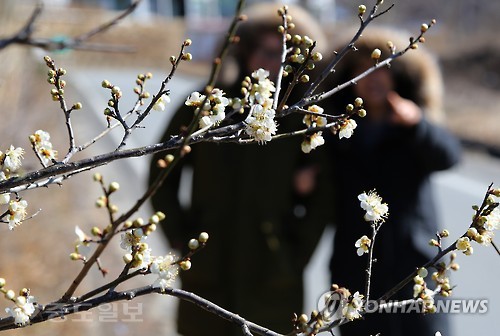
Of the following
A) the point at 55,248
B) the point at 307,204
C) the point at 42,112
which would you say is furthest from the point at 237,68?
the point at 42,112

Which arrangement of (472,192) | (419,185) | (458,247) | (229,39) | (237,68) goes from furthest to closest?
(472,192), (237,68), (419,185), (458,247), (229,39)

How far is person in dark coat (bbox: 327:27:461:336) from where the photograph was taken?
7.59 feet

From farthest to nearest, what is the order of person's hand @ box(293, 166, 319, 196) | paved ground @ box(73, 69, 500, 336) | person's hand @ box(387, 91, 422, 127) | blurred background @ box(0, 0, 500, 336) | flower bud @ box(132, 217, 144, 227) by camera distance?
blurred background @ box(0, 0, 500, 336), paved ground @ box(73, 69, 500, 336), person's hand @ box(293, 166, 319, 196), person's hand @ box(387, 91, 422, 127), flower bud @ box(132, 217, 144, 227)

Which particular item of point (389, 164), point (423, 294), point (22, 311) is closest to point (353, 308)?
point (423, 294)

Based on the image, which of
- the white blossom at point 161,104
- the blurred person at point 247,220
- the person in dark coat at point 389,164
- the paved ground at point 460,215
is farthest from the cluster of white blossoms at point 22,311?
the paved ground at point 460,215

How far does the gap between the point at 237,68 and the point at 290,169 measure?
0.46 meters

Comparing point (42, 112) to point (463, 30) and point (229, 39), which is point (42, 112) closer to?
point (229, 39)

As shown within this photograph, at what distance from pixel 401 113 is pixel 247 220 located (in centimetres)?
72

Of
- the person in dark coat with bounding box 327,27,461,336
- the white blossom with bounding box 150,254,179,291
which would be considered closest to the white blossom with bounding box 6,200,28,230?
the white blossom with bounding box 150,254,179,291

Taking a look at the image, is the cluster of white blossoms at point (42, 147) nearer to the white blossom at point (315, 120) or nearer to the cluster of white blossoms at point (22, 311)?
the cluster of white blossoms at point (22, 311)

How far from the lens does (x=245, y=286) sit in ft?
8.29

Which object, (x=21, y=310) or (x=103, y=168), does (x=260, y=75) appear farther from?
(x=103, y=168)

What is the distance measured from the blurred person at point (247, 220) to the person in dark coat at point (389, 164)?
0.59 feet

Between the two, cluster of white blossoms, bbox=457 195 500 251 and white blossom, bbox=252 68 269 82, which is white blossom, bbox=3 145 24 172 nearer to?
white blossom, bbox=252 68 269 82
